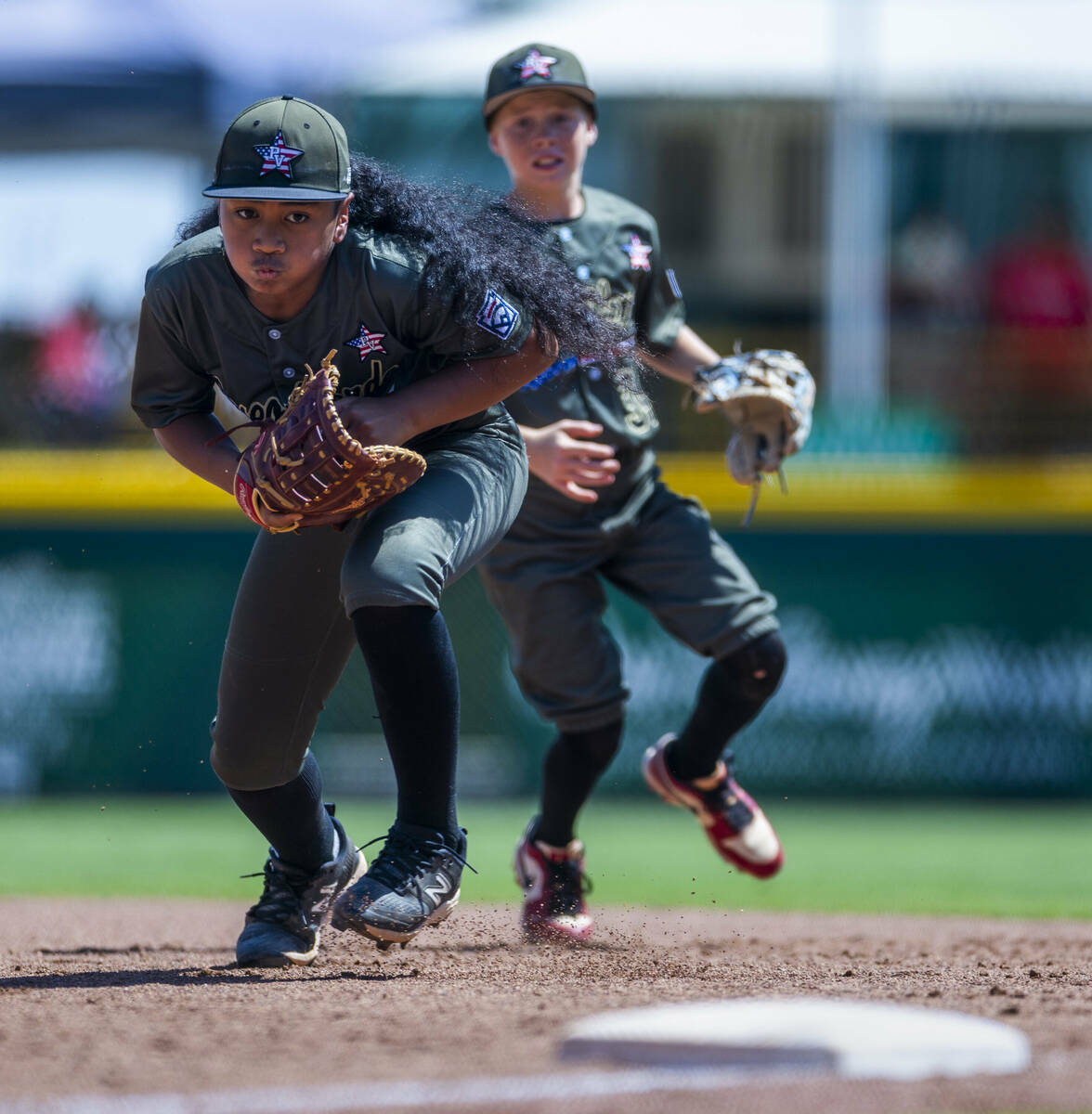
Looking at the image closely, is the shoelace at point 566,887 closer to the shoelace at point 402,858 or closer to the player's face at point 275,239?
the shoelace at point 402,858

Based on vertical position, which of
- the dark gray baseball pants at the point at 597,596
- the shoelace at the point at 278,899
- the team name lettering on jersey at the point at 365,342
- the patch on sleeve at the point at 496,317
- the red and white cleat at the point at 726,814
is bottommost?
the red and white cleat at the point at 726,814

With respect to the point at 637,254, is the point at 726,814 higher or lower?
lower

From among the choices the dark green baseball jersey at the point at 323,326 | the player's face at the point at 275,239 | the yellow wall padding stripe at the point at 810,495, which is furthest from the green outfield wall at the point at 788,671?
the player's face at the point at 275,239

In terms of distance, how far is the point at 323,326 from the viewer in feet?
12.3

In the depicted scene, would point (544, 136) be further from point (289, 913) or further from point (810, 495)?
point (810, 495)

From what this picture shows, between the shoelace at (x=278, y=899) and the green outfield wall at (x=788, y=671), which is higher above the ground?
the shoelace at (x=278, y=899)

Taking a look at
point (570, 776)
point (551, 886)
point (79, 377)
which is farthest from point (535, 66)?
point (79, 377)

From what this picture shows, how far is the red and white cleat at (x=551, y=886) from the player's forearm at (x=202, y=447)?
1741mm

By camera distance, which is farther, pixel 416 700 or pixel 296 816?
pixel 296 816

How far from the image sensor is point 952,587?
31.2ft

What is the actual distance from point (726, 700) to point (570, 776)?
52cm

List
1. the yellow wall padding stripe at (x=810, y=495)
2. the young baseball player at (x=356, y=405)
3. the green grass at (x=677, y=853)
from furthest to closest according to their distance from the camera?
the yellow wall padding stripe at (x=810, y=495) < the green grass at (x=677, y=853) < the young baseball player at (x=356, y=405)

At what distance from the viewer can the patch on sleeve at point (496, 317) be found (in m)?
3.72

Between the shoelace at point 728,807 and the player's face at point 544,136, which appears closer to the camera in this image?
the player's face at point 544,136
